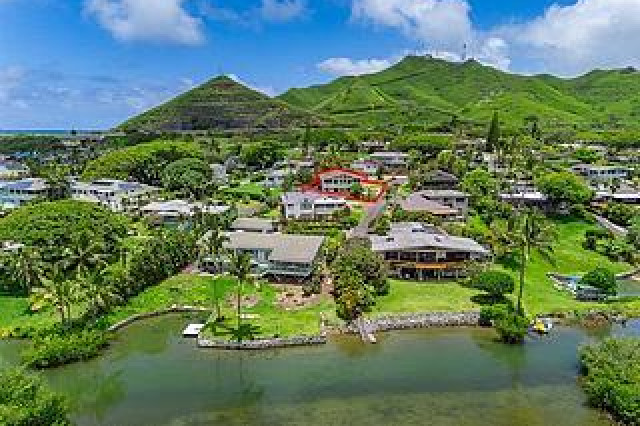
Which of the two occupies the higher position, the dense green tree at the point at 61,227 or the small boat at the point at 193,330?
the dense green tree at the point at 61,227

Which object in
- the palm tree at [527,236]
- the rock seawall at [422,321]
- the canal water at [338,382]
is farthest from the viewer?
the palm tree at [527,236]

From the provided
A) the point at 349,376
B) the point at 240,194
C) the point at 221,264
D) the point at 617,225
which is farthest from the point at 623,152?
the point at 349,376

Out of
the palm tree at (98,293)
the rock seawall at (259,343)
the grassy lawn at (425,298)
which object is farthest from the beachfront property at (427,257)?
the palm tree at (98,293)

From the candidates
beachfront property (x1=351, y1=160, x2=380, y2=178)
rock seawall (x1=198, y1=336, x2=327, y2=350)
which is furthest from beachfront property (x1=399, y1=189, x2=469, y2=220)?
rock seawall (x1=198, y1=336, x2=327, y2=350)

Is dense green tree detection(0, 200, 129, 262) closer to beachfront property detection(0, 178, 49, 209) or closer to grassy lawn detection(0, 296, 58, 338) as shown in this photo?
grassy lawn detection(0, 296, 58, 338)

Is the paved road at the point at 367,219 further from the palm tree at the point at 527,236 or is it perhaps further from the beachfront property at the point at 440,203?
the palm tree at the point at 527,236

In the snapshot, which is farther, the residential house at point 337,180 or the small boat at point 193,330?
the residential house at point 337,180

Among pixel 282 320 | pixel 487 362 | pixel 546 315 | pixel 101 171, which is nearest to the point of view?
pixel 487 362

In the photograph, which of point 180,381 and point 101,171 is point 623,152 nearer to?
point 101,171
